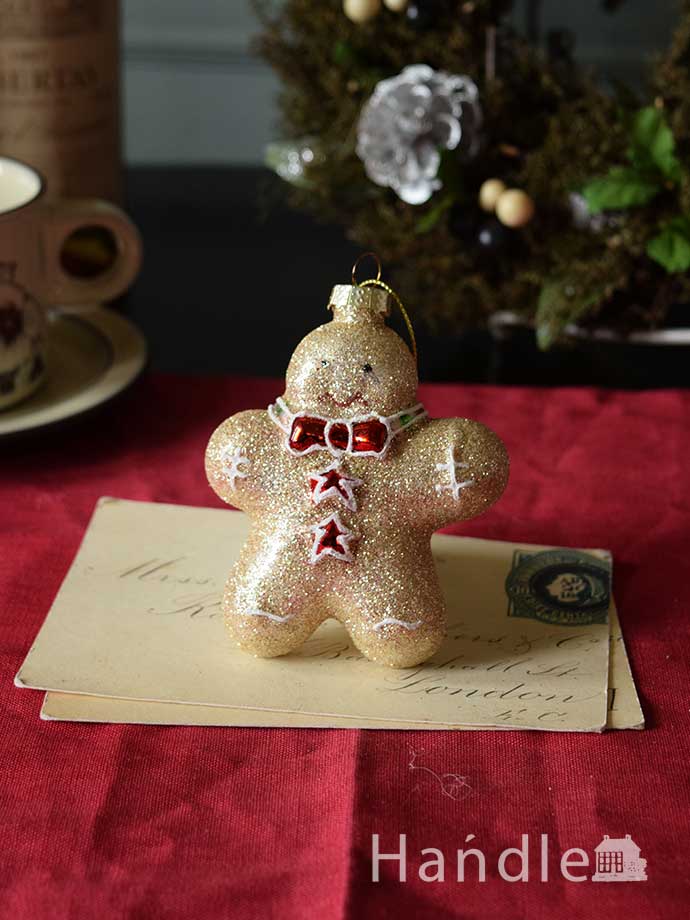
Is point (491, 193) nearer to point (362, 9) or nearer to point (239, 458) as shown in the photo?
point (362, 9)

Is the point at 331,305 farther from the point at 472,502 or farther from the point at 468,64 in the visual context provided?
the point at 468,64

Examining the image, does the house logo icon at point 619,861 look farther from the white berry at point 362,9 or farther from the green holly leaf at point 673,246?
the white berry at point 362,9

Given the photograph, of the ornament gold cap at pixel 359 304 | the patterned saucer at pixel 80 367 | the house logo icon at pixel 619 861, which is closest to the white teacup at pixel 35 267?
the patterned saucer at pixel 80 367

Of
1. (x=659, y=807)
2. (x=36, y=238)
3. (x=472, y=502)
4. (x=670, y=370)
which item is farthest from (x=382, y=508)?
(x=670, y=370)

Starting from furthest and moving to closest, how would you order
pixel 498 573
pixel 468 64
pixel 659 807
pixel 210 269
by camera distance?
pixel 210 269, pixel 468 64, pixel 498 573, pixel 659 807

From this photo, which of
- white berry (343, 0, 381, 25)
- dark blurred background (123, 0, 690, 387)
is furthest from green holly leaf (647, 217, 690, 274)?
white berry (343, 0, 381, 25)
